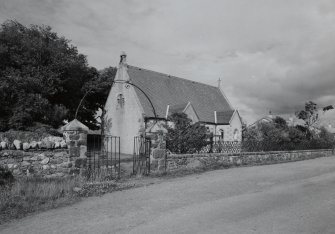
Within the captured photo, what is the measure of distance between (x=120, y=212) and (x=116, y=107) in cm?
2548

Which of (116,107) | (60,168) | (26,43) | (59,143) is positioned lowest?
(60,168)

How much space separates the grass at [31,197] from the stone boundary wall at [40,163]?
671 mm

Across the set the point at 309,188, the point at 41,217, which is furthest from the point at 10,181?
the point at 309,188

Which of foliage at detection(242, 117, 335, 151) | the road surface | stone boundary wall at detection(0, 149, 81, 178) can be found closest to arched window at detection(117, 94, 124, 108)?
foliage at detection(242, 117, 335, 151)

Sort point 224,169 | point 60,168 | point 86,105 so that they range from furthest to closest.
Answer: point 86,105 → point 224,169 → point 60,168

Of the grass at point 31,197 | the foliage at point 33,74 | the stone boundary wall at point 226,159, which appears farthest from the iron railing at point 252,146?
the foliage at point 33,74

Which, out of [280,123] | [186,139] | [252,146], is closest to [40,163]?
[186,139]

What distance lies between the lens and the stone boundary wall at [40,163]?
9703mm

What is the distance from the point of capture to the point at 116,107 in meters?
31.6

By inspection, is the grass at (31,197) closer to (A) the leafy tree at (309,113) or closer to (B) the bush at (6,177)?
(B) the bush at (6,177)

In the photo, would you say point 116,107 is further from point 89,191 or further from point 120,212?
point 120,212

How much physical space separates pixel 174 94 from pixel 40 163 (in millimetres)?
24787

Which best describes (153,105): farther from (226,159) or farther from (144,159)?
(144,159)

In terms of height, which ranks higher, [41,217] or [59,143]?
[59,143]
